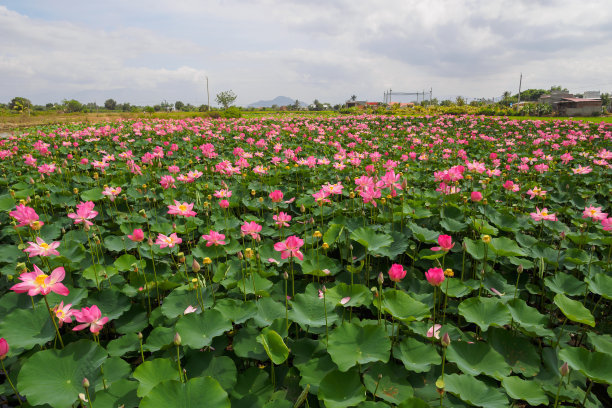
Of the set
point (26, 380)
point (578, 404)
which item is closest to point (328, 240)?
point (578, 404)

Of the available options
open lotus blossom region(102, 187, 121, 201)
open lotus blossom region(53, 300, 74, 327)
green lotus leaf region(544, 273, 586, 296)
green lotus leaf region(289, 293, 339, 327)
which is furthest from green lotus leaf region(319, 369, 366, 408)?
open lotus blossom region(102, 187, 121, 201)

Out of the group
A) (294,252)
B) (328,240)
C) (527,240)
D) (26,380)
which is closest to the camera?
(26,380)

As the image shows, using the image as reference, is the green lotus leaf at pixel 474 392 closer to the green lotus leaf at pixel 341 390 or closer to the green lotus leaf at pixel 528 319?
the green lotus leaf at pixel 341 390

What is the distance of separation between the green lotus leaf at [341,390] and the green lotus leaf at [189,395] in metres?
0.39

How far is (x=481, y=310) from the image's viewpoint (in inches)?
72.4

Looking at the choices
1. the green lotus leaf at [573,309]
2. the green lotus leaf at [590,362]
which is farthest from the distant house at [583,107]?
the green lotus leaf at [590,362]

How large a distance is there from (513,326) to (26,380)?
2.44 m

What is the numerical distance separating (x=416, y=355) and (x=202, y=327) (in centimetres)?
110

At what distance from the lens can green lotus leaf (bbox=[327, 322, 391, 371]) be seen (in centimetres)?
142

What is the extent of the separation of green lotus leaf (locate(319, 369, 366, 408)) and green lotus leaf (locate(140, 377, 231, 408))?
1.29ft

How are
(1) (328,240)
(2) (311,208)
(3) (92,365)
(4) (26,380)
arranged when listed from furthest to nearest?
(2) (311,208) < (1) (328,240) < (3) (92,365) < (4) (26,380)

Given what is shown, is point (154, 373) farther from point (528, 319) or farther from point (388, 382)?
point (528, 319)

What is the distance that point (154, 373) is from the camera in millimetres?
1367

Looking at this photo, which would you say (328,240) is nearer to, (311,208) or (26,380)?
(311,208)
